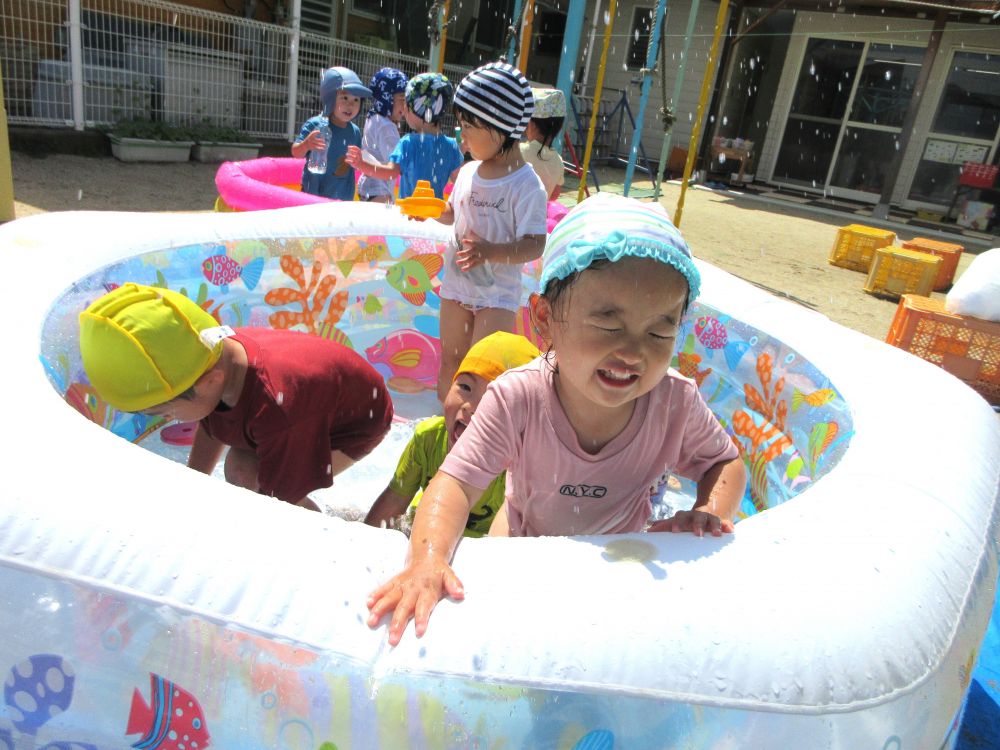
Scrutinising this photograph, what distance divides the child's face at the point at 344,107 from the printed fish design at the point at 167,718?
4319 millimetres

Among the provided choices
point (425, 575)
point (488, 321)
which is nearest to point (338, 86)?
point (488, 321)

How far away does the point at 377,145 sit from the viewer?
5.59m

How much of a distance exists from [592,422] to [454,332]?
1.65 m

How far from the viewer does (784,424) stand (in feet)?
10.1

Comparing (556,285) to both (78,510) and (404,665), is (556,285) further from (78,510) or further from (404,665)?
(78,510)

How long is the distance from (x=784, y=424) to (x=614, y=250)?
6.48 ft

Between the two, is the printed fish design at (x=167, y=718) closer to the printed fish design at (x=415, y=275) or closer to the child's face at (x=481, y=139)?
the child's face at (x=481, y=139)

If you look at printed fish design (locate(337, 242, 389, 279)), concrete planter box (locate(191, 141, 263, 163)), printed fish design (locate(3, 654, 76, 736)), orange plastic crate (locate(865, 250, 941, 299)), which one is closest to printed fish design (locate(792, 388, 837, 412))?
printed fish design (locate(337, 242, 389, 279))

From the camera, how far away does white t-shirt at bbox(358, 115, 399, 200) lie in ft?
17.9

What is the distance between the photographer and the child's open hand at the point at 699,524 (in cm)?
149

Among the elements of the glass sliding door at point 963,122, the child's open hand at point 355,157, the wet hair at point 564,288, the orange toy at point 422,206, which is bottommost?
the orange toy at point 422,206

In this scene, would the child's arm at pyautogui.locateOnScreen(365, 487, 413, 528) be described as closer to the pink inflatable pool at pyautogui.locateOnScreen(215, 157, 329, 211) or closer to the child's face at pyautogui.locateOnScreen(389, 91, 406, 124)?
the pink inflatable pool at pyautogui.locateOnScreen(215, 157, 329, 211)

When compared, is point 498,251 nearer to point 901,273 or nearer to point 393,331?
point 393,331

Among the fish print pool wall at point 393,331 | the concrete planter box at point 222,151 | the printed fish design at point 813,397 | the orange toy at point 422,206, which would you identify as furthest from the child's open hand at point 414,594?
the concrete planter box at point 222,151
